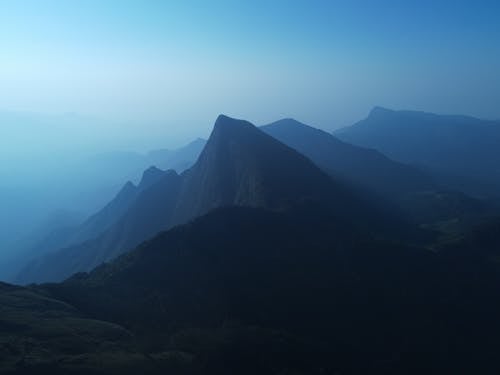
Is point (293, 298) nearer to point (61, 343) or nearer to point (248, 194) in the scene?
point (61, 343)

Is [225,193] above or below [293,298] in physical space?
above

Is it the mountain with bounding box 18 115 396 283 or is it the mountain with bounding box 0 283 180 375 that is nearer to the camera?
the mountain with bounding box 0 283 180 375

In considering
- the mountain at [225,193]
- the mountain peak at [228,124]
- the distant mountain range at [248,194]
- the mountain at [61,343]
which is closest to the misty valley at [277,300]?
the mountain at [61,343]

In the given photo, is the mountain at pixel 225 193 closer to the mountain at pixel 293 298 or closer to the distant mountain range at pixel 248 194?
the distant mountain range at pixel 248 194

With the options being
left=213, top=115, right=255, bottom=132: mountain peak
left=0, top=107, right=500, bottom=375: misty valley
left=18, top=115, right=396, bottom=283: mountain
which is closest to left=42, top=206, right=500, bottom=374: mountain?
left=0, top=107, right=500, bottom=375: misty valley

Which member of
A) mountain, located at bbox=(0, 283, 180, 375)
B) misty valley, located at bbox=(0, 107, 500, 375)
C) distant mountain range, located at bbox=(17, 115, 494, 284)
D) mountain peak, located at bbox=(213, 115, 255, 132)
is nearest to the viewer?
mountain, located at bbox=(0, 283, 180, 375)

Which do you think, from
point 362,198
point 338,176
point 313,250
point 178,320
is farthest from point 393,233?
point 178,320

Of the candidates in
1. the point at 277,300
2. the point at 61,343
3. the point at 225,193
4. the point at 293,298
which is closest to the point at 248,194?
the point at 225,193

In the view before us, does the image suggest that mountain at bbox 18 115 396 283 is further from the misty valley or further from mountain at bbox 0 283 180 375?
mountain at bbox 0 283 180 375
